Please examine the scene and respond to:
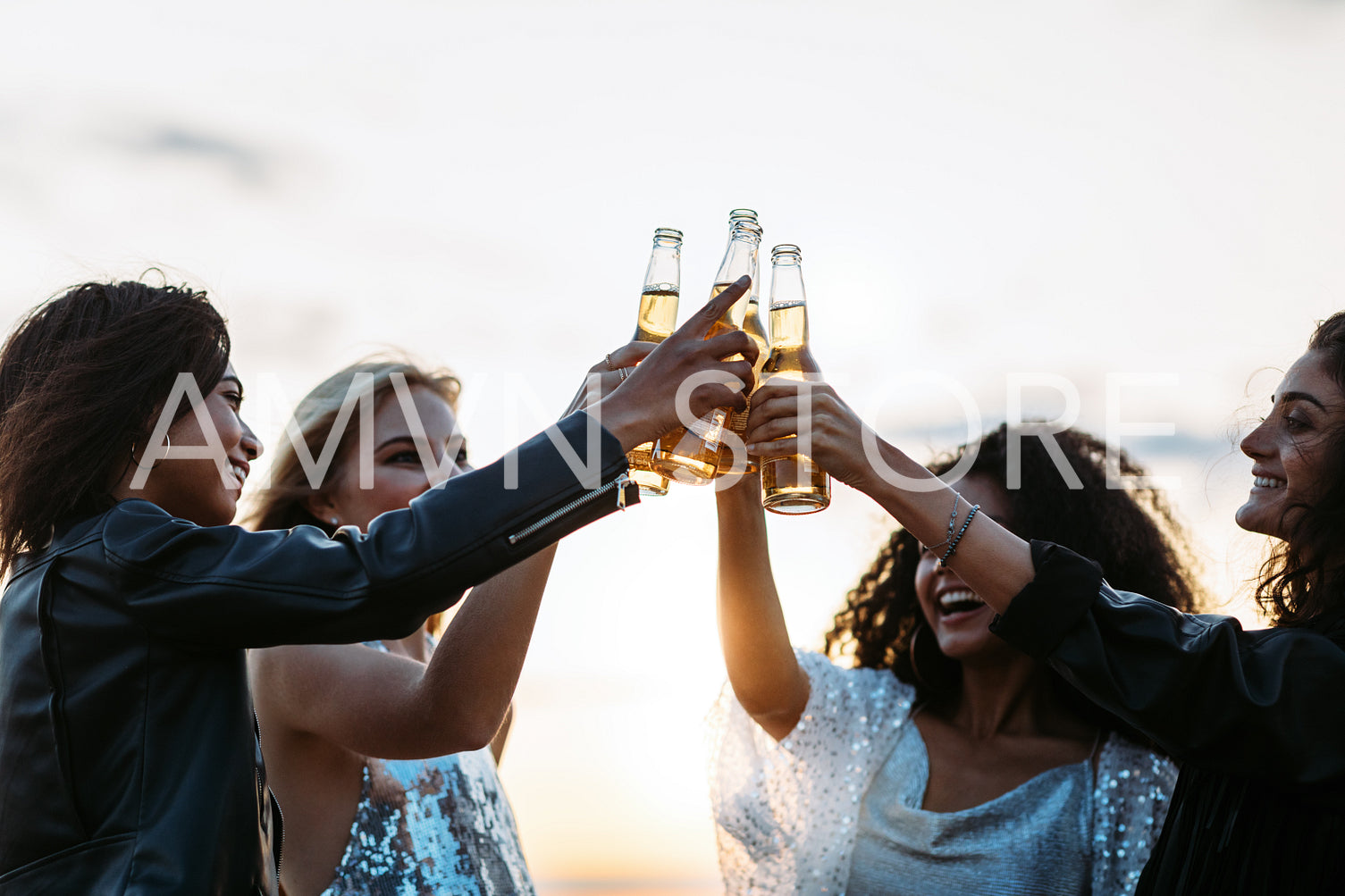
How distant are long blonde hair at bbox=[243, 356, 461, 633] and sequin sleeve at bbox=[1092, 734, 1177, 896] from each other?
2.02m

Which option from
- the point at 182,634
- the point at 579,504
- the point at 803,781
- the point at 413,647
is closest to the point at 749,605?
the point at 803,781

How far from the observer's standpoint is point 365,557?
1.45 m

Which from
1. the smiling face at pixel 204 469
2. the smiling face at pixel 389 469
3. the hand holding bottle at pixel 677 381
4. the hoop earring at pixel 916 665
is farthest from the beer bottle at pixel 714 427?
the hoop earring at pixel 916 665

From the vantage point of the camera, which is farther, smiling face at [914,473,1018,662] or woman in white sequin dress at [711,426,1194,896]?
smiling face at [914,473,1018,662]

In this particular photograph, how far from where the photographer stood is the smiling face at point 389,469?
8.95ft

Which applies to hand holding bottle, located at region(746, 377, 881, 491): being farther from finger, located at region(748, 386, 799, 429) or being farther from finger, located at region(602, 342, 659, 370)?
finger, located at region(602, 342, 659, 370)

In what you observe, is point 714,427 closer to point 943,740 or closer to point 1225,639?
point 1225,639

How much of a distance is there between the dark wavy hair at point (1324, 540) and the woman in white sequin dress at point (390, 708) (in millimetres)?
1264

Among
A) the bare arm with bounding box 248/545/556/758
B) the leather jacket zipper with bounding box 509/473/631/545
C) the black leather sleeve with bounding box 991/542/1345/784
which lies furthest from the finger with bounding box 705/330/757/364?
the black leather sleeve with bounding box 991/542/1345/784

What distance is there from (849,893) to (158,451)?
1.93 metres

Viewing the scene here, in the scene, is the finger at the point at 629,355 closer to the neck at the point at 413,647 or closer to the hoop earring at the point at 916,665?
the neck at the point at 413,647

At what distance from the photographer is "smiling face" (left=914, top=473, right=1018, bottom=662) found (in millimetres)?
2883

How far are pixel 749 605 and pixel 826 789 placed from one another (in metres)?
0.56

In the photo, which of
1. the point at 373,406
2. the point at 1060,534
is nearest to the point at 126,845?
the point at 373,406
